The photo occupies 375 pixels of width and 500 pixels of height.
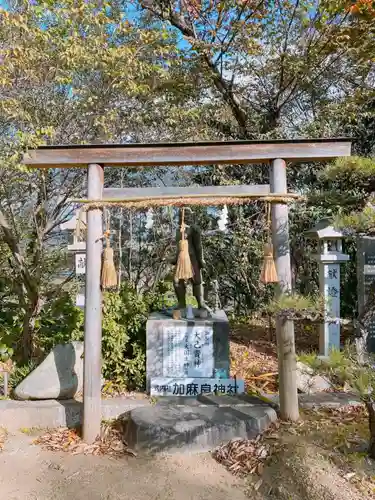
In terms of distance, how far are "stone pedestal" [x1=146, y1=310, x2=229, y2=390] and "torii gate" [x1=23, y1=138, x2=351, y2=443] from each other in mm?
988

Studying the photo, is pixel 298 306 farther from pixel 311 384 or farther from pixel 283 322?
pixel 311 384

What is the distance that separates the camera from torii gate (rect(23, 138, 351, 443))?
367 cm

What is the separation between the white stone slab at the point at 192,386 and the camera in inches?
171

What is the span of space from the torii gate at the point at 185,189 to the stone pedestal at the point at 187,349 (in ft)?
3.24

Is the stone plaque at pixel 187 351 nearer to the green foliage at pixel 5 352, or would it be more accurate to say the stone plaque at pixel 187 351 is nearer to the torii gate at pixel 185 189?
the torii gate at pixel 185 189

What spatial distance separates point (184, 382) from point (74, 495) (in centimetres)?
179

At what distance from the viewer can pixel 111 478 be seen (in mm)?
3066

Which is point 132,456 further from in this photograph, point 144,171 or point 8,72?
point 144,171

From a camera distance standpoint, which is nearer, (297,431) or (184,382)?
(297,431)

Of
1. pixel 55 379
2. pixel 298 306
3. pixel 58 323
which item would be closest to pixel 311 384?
pixel 298 306

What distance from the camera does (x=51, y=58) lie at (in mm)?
4973

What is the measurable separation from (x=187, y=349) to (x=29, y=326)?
2365mm

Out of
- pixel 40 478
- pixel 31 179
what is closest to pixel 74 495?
pixel 40 478

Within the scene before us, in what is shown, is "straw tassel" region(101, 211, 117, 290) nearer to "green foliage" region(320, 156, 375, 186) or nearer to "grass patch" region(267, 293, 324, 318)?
"grass patch" region(267, 293, 324, 318)
